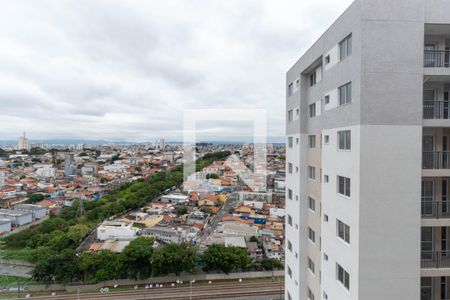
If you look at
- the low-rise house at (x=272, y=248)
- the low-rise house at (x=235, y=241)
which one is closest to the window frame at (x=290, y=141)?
the low-rise house at (x=235, y=241)

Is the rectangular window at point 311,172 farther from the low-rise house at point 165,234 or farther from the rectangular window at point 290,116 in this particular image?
the low-rise house at point 165,234

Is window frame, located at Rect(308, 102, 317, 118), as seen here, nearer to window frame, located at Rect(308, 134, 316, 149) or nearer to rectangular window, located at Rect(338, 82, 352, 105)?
window frame, located at Rect(308, 134, 316, 149)

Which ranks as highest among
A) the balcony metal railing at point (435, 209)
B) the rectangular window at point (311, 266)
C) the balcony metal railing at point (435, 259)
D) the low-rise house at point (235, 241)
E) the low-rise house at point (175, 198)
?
the balcony metal railing at point (435, 209)

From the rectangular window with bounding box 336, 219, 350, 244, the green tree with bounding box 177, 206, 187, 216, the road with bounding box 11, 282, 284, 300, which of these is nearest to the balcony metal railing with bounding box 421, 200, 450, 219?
the rectangular window with bounding box 336, 219, 350, 244

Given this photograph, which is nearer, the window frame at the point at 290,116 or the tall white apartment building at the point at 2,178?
the window frame at the point at 290,116

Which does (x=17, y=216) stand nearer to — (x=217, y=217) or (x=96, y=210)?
(x=96, y=210)

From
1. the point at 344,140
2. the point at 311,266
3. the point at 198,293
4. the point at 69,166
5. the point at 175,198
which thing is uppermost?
the point at 344,140

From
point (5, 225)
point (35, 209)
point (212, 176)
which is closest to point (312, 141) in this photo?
point (212, 176)
